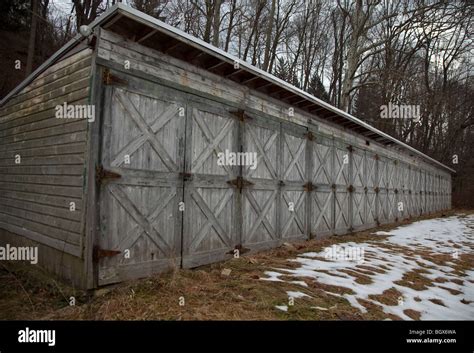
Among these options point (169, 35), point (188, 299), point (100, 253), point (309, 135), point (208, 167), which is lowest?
point (188, 299)

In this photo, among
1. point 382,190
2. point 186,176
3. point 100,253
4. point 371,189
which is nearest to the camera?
point 100,253

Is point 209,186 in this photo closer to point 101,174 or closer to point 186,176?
point 186,176

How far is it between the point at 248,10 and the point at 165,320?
698 inches

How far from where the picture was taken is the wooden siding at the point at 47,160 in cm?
434

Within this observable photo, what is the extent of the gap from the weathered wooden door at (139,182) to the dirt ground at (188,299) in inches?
12.6

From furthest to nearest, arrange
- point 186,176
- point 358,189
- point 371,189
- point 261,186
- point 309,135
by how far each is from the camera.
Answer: point 371,189
point 358,189
point 309,135
point 261,186
point 186,176

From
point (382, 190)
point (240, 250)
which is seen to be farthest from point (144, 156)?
point (382, 190)

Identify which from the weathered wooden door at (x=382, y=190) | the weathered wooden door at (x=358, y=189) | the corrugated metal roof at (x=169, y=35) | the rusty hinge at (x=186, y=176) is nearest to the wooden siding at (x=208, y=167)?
the rusty hinge at (x=186, y=176)

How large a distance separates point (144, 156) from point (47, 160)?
185 cm

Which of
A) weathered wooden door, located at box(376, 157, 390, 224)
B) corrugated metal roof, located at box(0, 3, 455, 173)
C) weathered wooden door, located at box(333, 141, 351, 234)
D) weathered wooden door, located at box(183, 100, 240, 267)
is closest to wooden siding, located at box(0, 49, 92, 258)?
corrugated metal roof, located at box(0, 3, 455, 173)

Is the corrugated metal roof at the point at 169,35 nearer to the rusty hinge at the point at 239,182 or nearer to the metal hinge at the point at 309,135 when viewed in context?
the metal hinge at the point at 309,135

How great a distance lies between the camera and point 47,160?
5191 mm

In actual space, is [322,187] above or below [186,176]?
below

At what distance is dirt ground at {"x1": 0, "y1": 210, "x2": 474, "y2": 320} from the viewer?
3580mm
